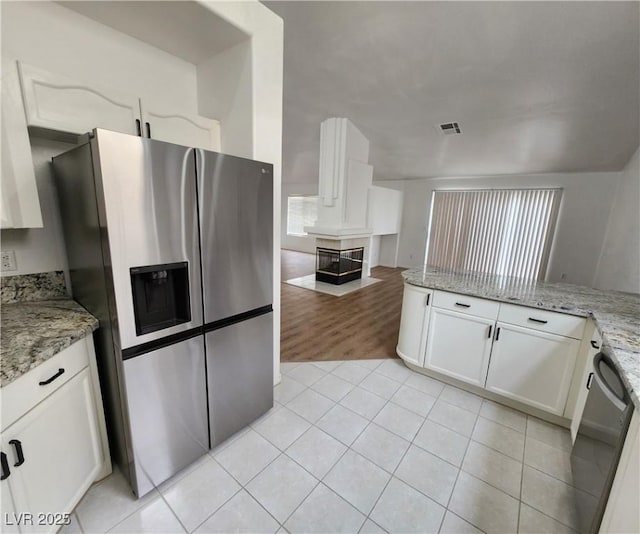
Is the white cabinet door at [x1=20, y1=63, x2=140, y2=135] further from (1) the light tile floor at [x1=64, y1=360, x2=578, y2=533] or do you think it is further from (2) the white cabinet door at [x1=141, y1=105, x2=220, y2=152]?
(1) the light tile floor at [x1=64, y1=360, x2=578, y2=533]

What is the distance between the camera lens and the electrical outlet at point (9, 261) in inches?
55.9

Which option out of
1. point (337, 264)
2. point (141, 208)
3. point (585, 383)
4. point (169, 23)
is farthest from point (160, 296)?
point (337, 264)

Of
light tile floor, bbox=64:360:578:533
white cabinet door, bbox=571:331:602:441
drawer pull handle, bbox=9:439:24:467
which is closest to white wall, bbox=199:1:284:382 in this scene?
light tile floor, bbox=64:360:578:533

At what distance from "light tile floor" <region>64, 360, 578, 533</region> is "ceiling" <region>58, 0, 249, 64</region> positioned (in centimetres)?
243

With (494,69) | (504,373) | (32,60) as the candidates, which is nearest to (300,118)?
(494,69)

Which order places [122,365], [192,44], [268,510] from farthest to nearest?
[192,44] → [268,510] → [122,365]

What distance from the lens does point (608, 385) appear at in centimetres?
117

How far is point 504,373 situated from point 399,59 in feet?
11.0

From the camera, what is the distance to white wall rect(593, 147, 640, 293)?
343 cm

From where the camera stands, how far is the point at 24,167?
1.20 m

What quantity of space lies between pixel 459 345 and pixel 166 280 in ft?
6.86

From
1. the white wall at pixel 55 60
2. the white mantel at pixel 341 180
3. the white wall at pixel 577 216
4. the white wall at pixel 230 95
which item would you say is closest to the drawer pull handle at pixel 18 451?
the white wall at pixel 55 60

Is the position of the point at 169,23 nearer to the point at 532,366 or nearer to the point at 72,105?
the point at 72,105

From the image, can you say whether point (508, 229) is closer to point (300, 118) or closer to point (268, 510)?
point (300, 118)
